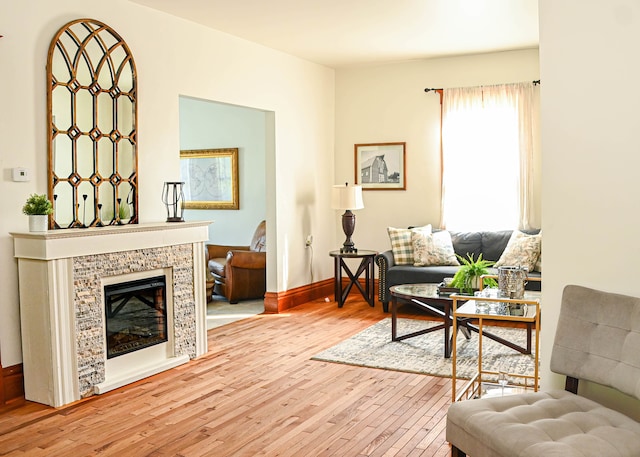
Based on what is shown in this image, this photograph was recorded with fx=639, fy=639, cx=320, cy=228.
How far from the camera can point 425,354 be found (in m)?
5.02

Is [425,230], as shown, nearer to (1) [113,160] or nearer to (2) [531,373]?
(2) [531,373]

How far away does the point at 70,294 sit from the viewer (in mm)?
3971

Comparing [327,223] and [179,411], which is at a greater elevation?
[327,223]

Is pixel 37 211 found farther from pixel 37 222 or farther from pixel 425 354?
pixel 425 354

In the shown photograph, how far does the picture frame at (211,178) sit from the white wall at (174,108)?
1295mm

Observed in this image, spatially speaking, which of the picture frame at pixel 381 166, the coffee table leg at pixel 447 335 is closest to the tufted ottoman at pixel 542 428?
the coffee table leg at pixel 447 335

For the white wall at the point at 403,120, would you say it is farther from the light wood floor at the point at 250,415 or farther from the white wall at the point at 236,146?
the light wood floor at the point at 250,415

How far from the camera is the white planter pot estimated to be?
391 centimetres

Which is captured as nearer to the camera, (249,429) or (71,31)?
(249,429)

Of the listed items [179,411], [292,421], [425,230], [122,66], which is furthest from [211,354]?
[425,230]

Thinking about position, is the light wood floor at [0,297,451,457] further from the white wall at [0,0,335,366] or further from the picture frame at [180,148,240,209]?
the picture frame at [180,148,240,209]

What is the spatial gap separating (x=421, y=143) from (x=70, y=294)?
15.2 feet

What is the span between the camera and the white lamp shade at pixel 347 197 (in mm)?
7086

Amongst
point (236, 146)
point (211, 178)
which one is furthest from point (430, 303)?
point (211, 178)
